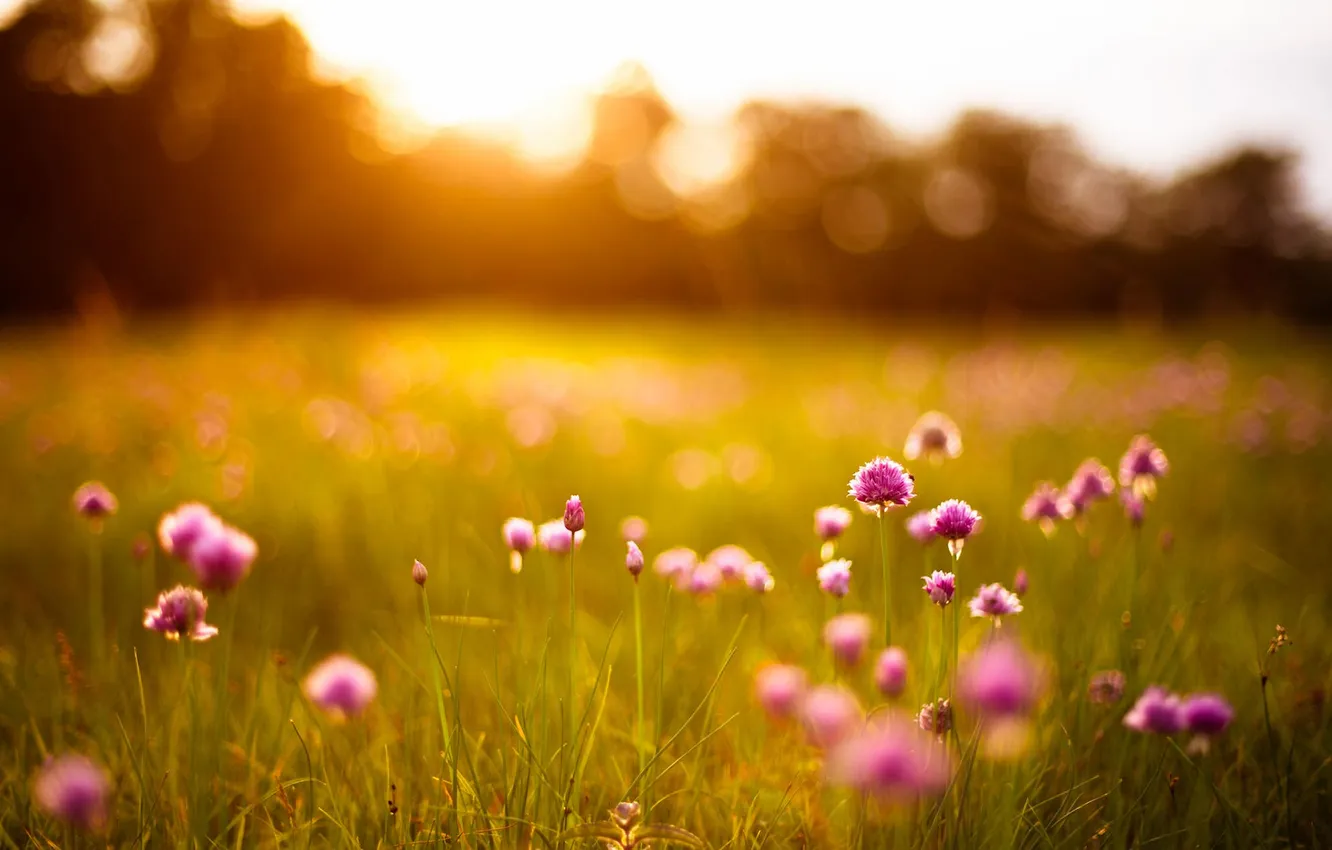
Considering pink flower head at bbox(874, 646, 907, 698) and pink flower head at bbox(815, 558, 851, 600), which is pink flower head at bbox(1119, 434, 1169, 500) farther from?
pink flower head at bbox(874, 646, 907, 698)

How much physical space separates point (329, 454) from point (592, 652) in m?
2.38

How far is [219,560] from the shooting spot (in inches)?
51.8

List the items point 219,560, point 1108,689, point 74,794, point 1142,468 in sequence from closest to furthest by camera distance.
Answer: point 74,794 → point 219,560 → point 1108,689 → point 1142,468

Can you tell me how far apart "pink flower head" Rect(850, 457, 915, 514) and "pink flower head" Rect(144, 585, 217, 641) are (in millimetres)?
1043

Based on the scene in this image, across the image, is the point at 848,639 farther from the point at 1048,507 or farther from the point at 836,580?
the point at 1048,507

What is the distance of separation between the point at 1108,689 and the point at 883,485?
71cm

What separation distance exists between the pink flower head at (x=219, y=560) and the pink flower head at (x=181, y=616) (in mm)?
34

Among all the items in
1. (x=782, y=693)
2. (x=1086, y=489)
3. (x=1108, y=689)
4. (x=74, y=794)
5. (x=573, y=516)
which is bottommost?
(x=1108, y=689)

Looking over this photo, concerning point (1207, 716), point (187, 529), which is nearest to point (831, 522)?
point (1207, 716)

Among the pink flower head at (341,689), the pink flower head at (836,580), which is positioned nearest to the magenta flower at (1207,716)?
the pink flower head at (836,580)

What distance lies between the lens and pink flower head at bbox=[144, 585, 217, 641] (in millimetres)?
1297

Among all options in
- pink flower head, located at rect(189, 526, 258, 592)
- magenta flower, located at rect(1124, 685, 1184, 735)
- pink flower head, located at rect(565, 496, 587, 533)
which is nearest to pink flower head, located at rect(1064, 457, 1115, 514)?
magenta flower, located at rect(1124, 685, 1184, 735)

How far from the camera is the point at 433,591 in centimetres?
275

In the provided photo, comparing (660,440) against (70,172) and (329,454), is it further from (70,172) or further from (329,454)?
(70,172)
